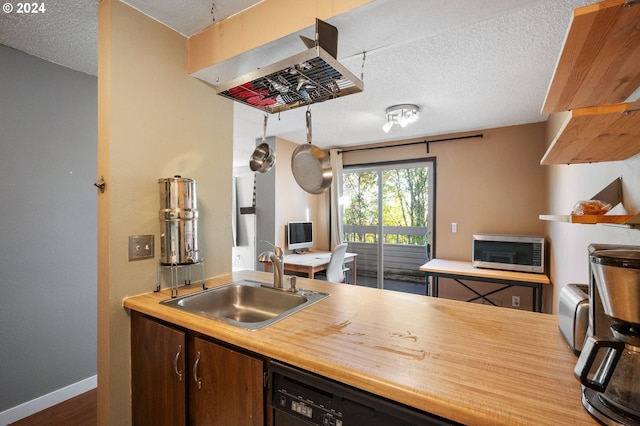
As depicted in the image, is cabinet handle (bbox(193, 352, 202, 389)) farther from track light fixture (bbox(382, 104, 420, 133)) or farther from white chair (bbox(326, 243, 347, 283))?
track light fixture (bbox(382, 104, 420, 133))

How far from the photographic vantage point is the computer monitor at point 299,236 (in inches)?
157

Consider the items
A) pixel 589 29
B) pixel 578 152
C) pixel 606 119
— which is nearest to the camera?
pixel 589 29

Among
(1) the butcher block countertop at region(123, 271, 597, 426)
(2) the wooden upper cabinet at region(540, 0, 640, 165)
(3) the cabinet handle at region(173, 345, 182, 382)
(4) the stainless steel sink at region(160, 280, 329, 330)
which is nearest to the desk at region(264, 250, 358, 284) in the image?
(4) the stainless steel sink at region(160, 280, 329, 330)

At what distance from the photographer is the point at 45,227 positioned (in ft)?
6.44

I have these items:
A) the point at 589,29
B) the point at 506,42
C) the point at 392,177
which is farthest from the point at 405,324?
the point at 392,177

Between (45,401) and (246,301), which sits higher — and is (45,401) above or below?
below

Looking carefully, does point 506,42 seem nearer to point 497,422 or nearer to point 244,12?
point 244,12

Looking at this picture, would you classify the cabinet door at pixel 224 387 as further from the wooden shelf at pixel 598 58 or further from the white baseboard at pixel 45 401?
the white baseboard at pixel 45 401

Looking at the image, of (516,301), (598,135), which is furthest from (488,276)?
(598,135)

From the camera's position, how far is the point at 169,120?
5.39 feet

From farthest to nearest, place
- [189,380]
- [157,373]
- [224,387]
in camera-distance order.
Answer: [157,373] → [189,380] → [224,387]

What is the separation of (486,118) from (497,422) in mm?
3230

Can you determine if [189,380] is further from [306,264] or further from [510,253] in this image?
[510,253]

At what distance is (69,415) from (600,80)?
3.13m
